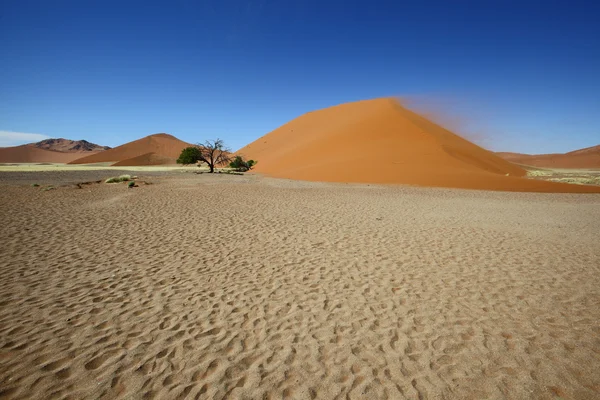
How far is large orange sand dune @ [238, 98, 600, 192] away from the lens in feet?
80.5

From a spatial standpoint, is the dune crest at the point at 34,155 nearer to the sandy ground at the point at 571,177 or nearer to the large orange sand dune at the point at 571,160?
the sandy ground at the point at 571,177

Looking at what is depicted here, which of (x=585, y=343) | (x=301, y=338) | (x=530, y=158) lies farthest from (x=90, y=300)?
(x=530, y=158)

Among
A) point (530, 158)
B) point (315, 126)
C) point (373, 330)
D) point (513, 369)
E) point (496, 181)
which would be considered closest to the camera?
point (513, 369)

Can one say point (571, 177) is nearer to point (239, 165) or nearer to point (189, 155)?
point (239, 165)

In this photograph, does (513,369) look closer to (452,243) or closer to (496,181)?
(452,243)

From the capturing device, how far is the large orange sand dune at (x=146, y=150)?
9381 cm

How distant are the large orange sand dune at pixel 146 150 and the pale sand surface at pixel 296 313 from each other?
87918 mm

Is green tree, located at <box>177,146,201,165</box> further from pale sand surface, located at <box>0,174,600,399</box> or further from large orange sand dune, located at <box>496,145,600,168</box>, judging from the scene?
large orange sand dune, located at <box>496,145,600,168</box>

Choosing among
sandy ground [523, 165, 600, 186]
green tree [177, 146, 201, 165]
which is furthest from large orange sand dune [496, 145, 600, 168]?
green tree [177, 146, 201, 165]

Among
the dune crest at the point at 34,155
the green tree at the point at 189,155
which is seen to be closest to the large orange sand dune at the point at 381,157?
the green tree at the point at 189,155

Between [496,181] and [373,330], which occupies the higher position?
[496,181]

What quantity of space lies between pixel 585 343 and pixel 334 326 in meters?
3.50

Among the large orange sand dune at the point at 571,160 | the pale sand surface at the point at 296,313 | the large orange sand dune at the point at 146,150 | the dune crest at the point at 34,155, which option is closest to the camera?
the pale sand surface at the point at 296,313

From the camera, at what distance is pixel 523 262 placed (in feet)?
22.4
